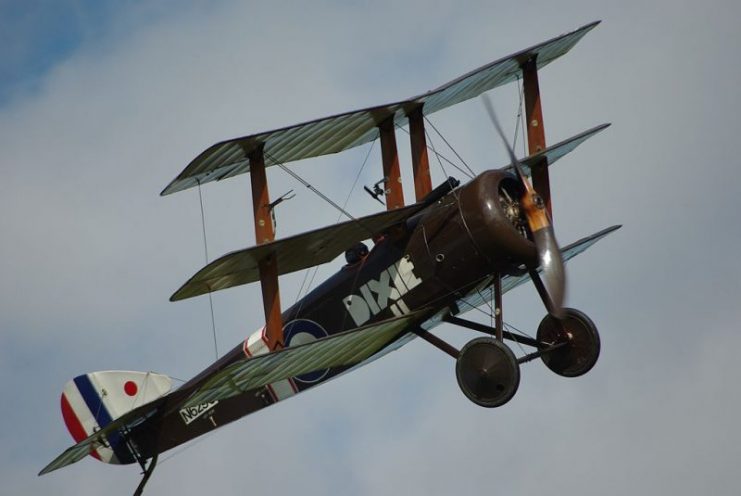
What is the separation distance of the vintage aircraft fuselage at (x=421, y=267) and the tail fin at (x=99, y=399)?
1.34 meters

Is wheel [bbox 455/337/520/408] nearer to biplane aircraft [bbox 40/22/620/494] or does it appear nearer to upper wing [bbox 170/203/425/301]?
biplane aircraft [bbox 40/22/620/494]

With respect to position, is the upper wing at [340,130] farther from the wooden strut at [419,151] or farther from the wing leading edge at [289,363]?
the wing leading edge at [289,363]

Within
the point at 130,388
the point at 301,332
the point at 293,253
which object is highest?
the point at 293,253

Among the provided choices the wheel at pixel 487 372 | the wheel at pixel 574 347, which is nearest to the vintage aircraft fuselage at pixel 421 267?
the wheel at pixel 487 372

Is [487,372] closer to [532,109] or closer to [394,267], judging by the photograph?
[394,267]

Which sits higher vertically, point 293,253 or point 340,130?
point 340,130

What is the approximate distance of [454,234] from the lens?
14.0 metres

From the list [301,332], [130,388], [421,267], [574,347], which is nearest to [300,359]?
[301,332]

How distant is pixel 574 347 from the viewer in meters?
14.8

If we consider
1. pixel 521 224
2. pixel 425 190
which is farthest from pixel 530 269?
pixel 425 190

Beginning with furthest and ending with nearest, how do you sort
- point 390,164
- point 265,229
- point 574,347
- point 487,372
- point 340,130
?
point 340,130 < point 390,164 < point 574,347 < point 265,229 < point 487,372

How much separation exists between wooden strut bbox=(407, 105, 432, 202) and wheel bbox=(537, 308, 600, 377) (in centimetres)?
207

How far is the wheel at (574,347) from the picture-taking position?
14.7 metres

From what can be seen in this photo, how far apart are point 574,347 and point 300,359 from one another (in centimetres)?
311
